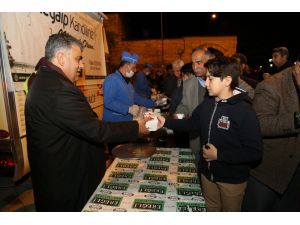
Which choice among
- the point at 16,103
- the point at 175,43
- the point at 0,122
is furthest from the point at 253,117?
the point at 175,43

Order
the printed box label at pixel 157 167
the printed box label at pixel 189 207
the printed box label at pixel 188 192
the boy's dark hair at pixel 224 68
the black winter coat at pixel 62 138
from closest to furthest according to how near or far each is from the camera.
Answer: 1. the printed box label at pixel 189 207
2. the printed box label at pixel 188 192
3. the black winter coat at pixel 62 138
4. the boy's dark hair at pixel 224 68
5. the printed box label at pixel 157 167

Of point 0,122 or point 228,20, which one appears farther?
point 228,20

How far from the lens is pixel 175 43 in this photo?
16688mm

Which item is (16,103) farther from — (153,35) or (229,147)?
(153,35)

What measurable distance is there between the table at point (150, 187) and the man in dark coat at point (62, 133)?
27 cm

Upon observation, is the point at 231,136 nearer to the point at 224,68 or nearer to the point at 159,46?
the point at 224,68

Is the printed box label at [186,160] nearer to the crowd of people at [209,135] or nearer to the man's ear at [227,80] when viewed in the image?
the crowd of people at [209,135]

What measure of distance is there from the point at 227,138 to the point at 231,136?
0.12 ft

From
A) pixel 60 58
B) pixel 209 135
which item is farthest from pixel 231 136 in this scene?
pixel 60 58

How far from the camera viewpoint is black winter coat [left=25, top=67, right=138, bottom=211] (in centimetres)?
179

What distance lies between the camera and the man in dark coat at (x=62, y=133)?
1.79 m

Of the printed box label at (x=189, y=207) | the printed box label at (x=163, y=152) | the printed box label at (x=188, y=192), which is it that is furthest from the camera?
the printed box label at (x=163, y=152)

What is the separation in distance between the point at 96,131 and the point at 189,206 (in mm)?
897

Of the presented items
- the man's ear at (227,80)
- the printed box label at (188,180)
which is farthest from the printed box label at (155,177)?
the man's ear at (227,80)
